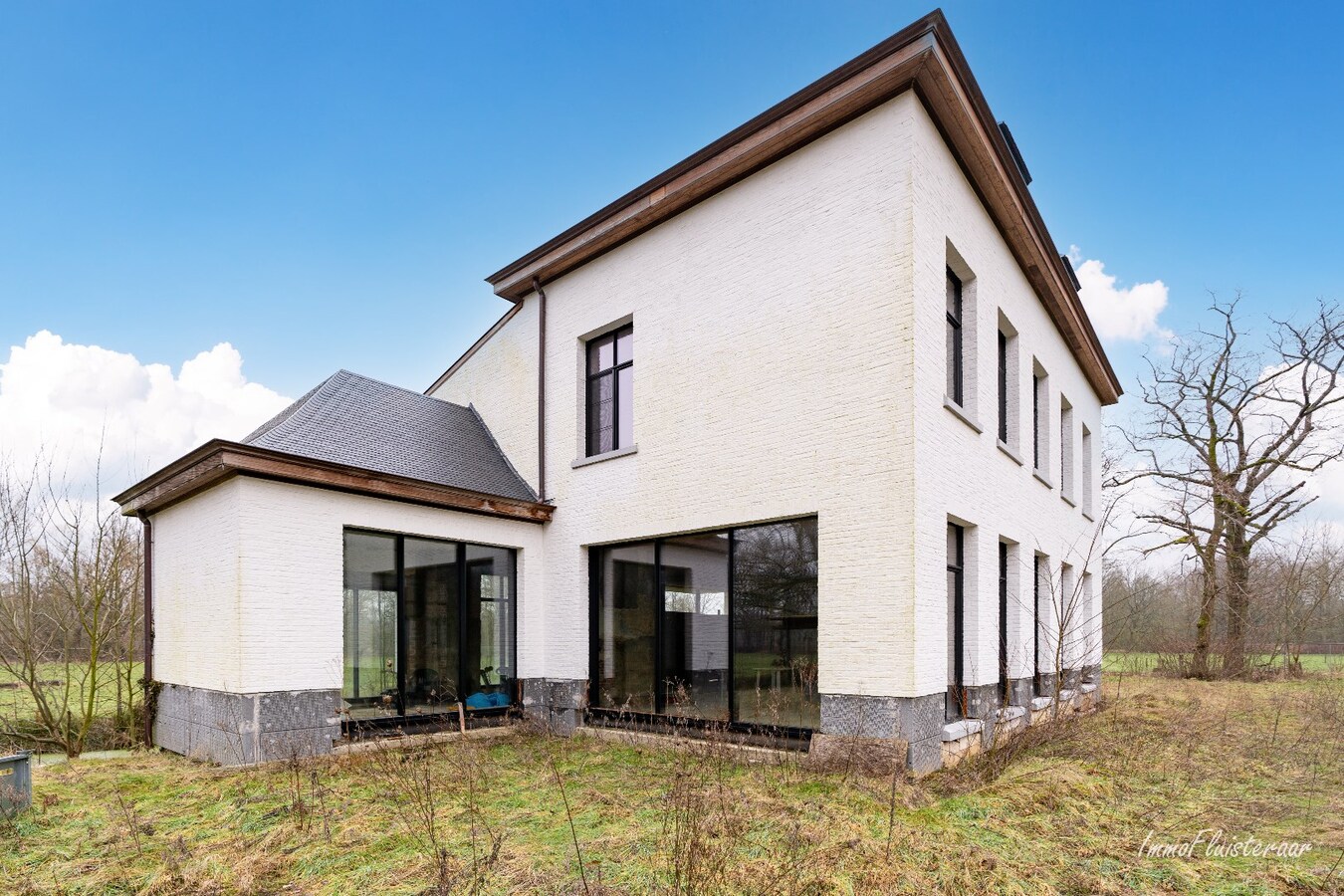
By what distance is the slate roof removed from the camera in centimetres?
968

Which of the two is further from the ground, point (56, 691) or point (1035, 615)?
point (1035, 615)

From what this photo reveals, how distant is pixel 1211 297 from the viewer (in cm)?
2416

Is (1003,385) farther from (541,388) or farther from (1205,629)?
(1205,629)

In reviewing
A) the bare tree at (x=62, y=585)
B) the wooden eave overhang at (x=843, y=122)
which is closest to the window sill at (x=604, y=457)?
the wooden eave overhang at (x=843, y=122)

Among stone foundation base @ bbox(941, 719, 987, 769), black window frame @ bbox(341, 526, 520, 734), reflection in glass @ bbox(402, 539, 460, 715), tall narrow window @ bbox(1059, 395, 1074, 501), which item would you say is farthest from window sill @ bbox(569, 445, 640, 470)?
tall narrow window @ bbox(1059, 395, 1074, 501)

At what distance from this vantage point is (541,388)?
1194 centimetres

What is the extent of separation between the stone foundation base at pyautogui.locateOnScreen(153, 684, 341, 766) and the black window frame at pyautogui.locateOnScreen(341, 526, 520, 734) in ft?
1.01

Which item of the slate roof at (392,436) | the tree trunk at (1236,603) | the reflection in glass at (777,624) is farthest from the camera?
the tree trunk at (1236,603)

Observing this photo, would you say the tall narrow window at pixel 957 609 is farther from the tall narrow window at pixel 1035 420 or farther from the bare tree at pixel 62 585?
the bare tree at pixel 62 585

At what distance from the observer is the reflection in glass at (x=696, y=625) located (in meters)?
9.16

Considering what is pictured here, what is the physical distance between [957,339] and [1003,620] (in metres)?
4.26

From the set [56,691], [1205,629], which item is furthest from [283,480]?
[1205,629]

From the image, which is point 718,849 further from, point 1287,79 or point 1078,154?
point 1287,79

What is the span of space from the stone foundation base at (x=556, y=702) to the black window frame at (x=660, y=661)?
18 cm
